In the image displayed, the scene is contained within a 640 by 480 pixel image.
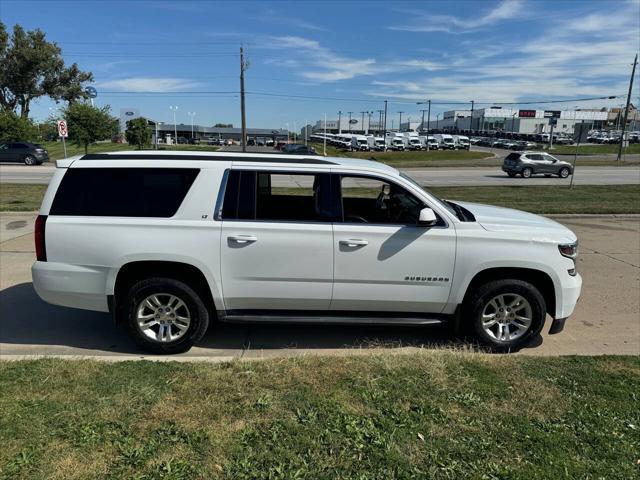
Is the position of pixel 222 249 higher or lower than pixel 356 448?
higher

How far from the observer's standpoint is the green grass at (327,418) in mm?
2781

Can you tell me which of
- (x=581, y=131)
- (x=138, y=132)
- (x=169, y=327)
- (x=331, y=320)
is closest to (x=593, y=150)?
(x=581, y=131)

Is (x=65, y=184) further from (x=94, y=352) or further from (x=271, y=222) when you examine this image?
(x=271, y=222)

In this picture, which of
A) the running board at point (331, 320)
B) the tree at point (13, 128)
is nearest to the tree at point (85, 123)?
the tree at point (13, 128)

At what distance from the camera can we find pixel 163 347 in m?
4.48

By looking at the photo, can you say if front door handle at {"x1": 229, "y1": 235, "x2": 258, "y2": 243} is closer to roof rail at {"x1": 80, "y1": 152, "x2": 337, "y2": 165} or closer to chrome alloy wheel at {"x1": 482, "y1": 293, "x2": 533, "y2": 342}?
roof rail at {"x1": 80, "y1": 152, "x2": 337, "y2": 165}

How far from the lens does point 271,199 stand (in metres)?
4.62

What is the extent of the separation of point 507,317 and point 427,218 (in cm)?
126

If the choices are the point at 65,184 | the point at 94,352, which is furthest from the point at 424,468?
the point at 65,184

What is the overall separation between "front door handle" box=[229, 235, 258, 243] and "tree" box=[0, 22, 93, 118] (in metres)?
63.2

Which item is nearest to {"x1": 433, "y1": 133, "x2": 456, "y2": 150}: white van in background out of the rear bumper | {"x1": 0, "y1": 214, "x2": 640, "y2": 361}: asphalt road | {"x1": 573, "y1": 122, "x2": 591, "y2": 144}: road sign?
{"x1": 573, "y1": 122, "x2": 591, "y2": 144}: road sign

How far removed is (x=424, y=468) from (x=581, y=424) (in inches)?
47.9

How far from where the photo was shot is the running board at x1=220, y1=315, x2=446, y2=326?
4.47 m

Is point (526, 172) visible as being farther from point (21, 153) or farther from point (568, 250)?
point (21, 153)
